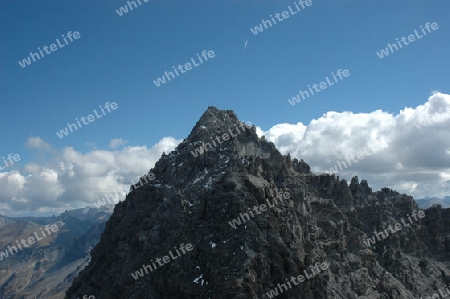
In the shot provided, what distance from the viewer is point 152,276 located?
4675 inches

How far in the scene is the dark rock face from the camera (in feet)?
373

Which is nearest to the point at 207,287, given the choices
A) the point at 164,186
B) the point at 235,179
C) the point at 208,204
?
the point at 208,204

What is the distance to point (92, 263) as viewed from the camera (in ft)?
489

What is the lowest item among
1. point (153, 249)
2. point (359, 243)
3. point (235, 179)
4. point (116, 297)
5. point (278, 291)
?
point (359, 243)

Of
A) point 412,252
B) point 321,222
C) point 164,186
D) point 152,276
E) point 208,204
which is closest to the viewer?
point 152,276

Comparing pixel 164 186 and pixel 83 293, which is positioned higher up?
pixel 164 186

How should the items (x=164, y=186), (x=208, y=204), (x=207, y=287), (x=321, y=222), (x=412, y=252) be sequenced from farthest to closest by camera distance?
(x=412, y=252), (x=321, y=222), (x=164, y=186), (x=208, y=204), (x=207, y=287)

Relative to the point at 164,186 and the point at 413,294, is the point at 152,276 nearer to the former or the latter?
the point at 164,186

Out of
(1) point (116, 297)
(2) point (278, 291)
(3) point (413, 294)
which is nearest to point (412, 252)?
(3) point (413, 294)

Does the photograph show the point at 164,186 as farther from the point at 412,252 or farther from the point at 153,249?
the point at 412,252

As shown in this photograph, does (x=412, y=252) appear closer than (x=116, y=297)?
No

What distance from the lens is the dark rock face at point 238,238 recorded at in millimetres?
113562

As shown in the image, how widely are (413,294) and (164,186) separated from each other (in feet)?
374

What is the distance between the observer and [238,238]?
116250mm
